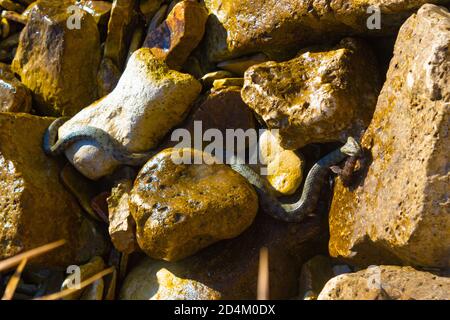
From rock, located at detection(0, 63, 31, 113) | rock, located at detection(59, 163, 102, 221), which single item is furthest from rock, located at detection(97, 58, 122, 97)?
rock, located at detection(59, 163, 102, 221)

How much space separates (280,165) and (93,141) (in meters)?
1.67

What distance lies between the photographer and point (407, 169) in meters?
4.21

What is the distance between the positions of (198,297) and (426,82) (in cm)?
223

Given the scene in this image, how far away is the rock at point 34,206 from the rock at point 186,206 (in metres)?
0.82

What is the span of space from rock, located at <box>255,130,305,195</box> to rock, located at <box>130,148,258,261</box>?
0.36 m

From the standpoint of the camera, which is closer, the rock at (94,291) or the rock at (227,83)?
the rock at (94,291)

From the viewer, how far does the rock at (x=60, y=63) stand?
261 inches

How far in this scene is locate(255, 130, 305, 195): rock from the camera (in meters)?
5.38

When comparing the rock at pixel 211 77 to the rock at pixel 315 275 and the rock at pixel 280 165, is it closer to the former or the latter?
the rock at pixel 280 165

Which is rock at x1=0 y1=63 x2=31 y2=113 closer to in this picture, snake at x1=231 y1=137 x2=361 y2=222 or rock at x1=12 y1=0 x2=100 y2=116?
rock at x1=12 y1=0 x2=100 y2=116

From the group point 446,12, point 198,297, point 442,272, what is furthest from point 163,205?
point 446,12

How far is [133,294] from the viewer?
211 inches

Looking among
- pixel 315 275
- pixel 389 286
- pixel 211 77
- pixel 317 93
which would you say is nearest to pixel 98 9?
pixel 211 77

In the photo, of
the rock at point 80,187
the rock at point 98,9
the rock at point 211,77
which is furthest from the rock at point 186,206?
the rock at point 98,9
